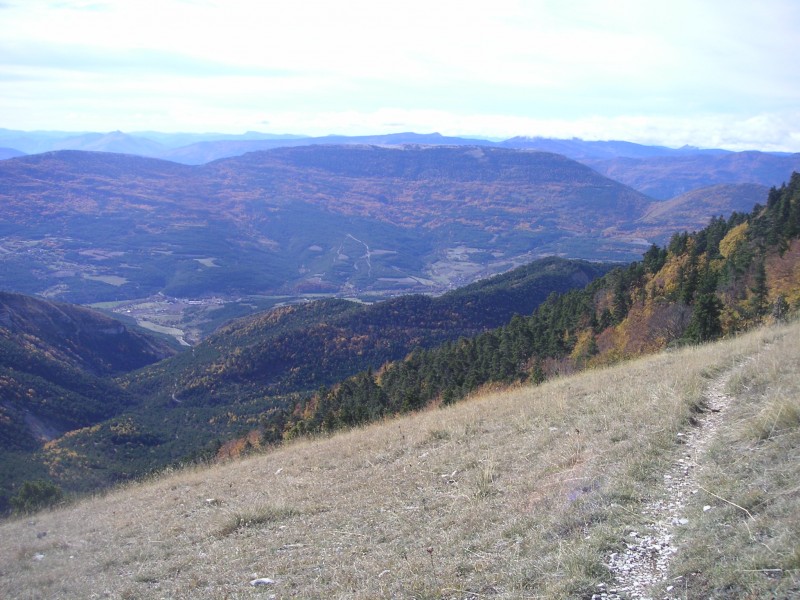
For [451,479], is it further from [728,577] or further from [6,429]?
[6,429]

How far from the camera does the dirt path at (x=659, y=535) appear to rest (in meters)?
4.21

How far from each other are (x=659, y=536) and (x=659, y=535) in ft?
0.06

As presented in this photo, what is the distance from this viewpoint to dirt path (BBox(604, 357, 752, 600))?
13.8 ft

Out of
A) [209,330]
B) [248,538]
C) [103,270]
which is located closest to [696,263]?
[248,538]

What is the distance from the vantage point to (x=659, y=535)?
4871mm

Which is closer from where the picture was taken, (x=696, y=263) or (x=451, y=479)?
(x=451, y=479)

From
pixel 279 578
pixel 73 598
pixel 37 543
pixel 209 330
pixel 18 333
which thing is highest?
pixel 279 578

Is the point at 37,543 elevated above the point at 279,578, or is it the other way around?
the point at 279,578

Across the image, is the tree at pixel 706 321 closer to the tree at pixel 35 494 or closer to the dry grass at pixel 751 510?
the dry grass at pixel 751 510

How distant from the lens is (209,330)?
133 m

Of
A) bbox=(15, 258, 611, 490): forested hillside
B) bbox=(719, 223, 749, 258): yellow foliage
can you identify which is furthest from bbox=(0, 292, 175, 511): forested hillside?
bbox=(719, 223, 749, 258): yellow foliage

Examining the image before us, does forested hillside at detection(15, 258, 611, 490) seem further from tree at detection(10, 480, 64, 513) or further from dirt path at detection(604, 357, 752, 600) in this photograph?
dirt path at detection(604, 357, 752, 600)

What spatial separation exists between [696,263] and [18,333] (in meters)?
89.6

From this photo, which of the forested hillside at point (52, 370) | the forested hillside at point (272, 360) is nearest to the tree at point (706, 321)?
the forested hillside at point (52, 370)
